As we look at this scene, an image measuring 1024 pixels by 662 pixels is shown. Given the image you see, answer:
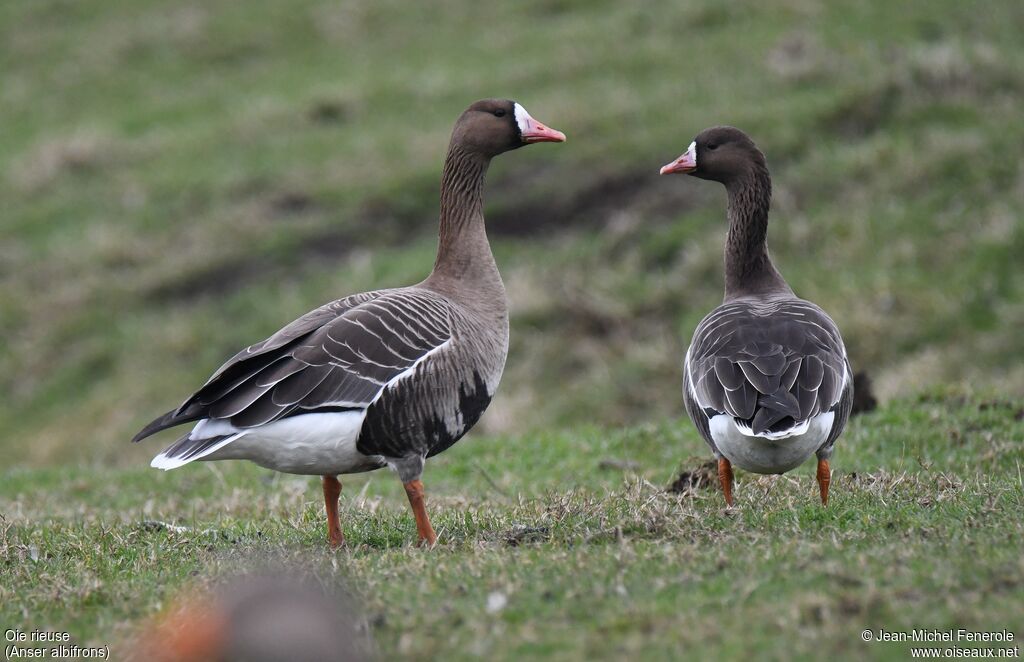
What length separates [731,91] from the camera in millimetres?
17219

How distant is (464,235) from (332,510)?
203 cm

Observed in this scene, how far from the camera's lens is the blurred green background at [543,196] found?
44.1 ft

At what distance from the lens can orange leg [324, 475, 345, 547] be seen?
6723mm

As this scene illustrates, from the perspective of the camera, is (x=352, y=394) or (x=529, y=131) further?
(x=529, y=131)

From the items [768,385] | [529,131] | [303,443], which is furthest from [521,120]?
[303,443]

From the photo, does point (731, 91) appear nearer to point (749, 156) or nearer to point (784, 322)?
point (749, 156)

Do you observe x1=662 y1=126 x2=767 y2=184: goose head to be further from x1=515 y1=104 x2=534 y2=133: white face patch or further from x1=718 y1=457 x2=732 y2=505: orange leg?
x1=718 y1=457 x2=732 y2=505: orange leg

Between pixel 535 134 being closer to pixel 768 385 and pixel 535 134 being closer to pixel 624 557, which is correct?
pixel 768 385

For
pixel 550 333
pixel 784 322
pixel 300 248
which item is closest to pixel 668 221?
pixel 550 333

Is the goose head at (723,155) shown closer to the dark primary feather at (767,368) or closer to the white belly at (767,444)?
the dark primary feather at (767,368)

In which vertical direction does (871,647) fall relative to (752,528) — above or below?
above

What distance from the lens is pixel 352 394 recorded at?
6.39 metres

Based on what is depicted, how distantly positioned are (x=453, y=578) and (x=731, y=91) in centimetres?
1306

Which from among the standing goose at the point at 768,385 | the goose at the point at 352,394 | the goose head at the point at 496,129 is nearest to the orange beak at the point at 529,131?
the goose head at the point at 496,129
